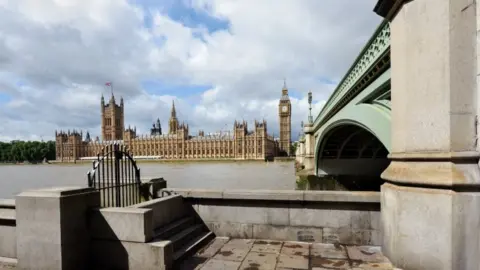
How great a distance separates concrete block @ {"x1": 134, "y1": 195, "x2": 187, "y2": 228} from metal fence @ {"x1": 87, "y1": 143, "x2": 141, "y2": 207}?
99 centimetres

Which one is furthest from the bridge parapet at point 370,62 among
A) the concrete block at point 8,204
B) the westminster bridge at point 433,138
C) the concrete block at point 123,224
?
the concrete block at point 8,204

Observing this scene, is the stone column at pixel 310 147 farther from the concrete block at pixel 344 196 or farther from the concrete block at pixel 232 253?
the concrete block at pixel 232 253

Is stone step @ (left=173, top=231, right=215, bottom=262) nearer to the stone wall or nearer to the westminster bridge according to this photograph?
the stone wall

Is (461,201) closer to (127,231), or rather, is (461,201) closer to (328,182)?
(127,231)

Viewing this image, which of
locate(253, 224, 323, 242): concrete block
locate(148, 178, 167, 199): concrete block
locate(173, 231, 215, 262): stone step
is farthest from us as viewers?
locate(148, 178, 167, 199): concrete block

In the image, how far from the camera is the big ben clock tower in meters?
141

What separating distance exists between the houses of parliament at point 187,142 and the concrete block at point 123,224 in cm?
11280

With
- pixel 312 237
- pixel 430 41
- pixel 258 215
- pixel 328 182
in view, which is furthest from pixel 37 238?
pixel 328 182

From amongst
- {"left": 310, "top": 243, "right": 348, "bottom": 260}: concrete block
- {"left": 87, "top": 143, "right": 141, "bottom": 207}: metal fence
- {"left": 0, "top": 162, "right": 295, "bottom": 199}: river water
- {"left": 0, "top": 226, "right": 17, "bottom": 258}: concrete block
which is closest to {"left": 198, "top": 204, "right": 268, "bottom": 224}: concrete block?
{"left": 310, "top": 243, "right": 348, "bottom": 260}: concrete block

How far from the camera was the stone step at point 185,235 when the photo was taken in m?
5.33

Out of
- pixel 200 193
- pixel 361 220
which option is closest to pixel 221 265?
pixel 200 193

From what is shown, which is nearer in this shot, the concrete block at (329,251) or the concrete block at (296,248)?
the concrete block at (329,251)

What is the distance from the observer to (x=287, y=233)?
6.00 meters

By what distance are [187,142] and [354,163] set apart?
347 ft
